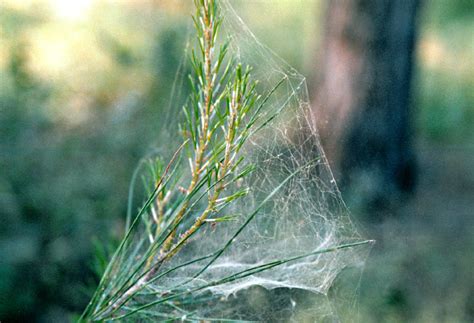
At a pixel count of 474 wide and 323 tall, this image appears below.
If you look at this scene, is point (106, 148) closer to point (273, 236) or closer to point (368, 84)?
point (368, 84)

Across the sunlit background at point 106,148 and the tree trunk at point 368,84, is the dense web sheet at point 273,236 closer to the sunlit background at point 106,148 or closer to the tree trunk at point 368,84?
the sunlit background at point 106,148

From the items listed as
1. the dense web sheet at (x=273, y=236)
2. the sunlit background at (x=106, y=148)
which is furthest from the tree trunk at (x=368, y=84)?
the dense web sheet at (x=273, y=236)

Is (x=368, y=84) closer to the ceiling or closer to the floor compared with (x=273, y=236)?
closer to the floor

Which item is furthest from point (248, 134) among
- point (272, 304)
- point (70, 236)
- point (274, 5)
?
point (274, 5)

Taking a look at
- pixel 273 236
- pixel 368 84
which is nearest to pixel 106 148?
pixel 368 84

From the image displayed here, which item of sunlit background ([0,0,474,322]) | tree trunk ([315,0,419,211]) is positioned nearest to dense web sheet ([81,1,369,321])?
sunlit background ([0,0,474,322])

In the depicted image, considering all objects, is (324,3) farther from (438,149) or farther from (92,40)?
(92,40)
